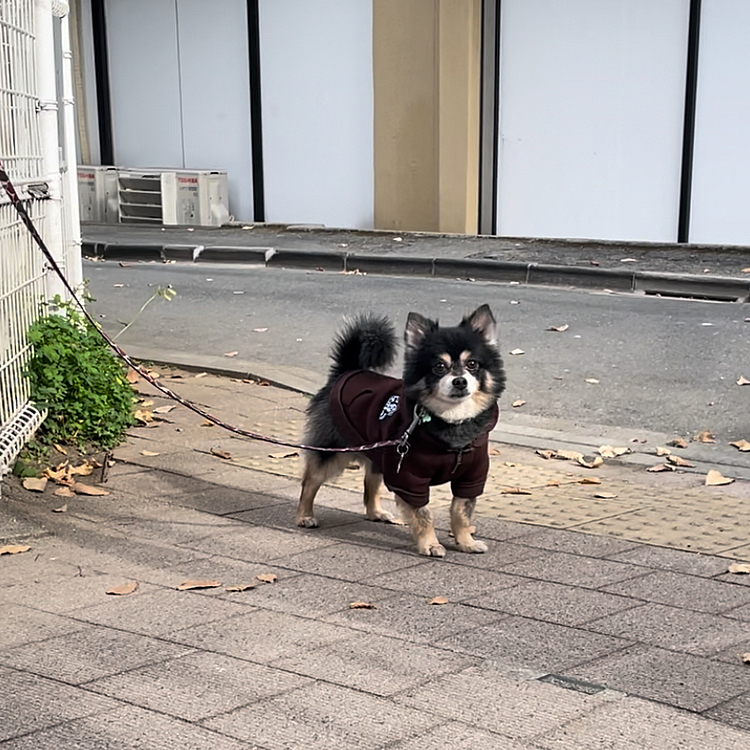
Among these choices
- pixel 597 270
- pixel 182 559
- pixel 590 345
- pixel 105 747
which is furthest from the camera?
pixel 597 270

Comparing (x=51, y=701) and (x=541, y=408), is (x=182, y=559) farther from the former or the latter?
(x=541, y=408)

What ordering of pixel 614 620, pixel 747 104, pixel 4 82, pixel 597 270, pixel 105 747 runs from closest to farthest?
pixel 105 747
pixel 614 620
pixel 4 82
pixel 597 270
pixel 747 104

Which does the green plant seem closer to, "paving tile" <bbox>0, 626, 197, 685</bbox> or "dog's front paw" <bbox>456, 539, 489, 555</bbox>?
"dog's front paw" <bbox>456, 539, 489, 555</bbox>

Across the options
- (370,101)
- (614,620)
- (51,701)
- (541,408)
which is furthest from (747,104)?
(51,701)

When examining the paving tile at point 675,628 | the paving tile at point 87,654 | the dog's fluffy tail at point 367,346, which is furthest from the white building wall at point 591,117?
the paving tile at point 87,654

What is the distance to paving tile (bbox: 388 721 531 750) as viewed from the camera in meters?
3.04

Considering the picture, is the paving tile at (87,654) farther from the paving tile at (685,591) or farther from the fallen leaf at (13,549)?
the paving tile at (685,591)

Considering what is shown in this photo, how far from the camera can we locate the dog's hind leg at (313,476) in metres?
5.36

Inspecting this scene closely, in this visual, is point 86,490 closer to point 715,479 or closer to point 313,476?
Answer: point 313,476

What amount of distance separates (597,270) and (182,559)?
9069 millimetres

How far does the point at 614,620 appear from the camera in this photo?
13.5 feet

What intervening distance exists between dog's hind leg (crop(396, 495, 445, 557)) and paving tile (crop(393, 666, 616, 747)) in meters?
1.42

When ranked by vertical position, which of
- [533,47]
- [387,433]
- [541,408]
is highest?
[533,47]

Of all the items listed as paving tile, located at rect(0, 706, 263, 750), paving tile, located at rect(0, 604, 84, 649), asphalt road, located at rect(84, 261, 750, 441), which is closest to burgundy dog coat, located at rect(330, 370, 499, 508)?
paving tile, located at rect(0, 604, 84, 649)
